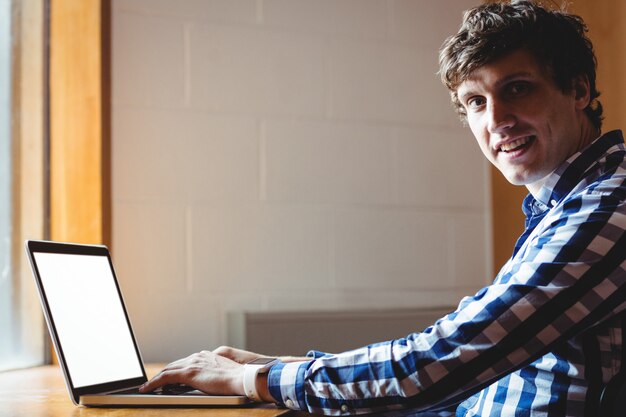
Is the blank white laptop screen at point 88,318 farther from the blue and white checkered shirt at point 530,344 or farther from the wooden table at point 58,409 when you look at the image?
the blue and white checkered shirt at point 530,344

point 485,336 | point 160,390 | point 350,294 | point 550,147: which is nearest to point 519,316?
point 485,336

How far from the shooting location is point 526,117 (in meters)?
1.42

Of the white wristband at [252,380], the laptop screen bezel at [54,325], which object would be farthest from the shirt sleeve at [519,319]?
the laptop screen bezel at [54,325]

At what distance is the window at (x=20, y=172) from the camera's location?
2098mm

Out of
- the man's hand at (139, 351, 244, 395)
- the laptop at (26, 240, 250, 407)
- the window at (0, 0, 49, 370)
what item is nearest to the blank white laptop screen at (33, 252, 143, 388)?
the laptop at (26, 240, 250, 407)

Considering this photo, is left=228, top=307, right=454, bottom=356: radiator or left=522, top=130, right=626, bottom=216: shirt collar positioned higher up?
left=522, top=130, right=626, bottom=216: shirt collar

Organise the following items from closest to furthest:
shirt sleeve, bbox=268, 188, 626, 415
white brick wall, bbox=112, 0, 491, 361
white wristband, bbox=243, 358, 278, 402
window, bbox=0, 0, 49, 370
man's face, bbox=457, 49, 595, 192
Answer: shirt sleeve, bbox=268, 188, 626, 415, white wristband, bbox=243, 358, 278, 402, man's face, bbox=457, 49, 595, 192, window, bbox=0, 0, 49, 370, white brick wall, bbox=112, 0, 491, 361

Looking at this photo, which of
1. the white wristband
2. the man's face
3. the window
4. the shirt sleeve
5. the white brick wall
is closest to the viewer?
the shirt sleeve

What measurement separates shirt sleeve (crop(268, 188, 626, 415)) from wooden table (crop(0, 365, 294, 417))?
155 millimetres

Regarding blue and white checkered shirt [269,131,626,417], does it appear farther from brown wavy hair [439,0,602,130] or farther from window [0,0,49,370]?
window [0,0,49,370]

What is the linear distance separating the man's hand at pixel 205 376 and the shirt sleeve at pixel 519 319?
0.65ft

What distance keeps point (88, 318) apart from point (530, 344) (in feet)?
2.44

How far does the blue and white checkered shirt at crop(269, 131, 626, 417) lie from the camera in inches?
44.6

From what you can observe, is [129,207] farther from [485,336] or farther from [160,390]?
[485,336]
